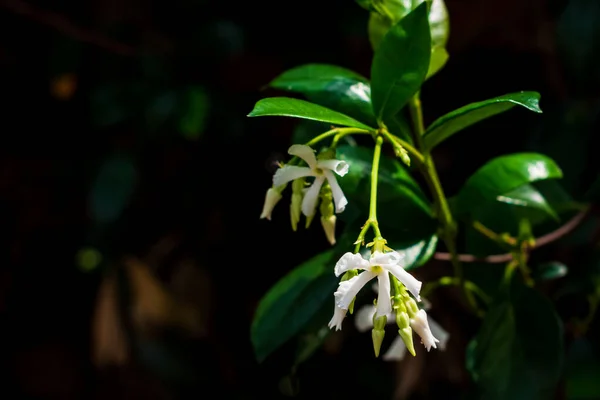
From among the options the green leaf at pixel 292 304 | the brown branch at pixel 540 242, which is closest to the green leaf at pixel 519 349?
the brown branch at pixel 540 242

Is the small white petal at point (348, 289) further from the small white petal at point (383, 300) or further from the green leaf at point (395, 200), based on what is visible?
the green leaf at point (395, 200)

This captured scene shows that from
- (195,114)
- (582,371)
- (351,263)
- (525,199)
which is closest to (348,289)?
(351,263)

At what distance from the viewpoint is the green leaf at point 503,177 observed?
2.25ft

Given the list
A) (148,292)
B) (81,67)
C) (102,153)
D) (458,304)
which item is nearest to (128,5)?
(81,67)

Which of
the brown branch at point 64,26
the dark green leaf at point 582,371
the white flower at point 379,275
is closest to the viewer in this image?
the white flower at point 379,275

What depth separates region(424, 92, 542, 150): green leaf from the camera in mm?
543

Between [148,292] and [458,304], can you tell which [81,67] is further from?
[458,304]

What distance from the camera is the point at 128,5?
1.54m

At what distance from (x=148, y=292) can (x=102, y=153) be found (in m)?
0.54

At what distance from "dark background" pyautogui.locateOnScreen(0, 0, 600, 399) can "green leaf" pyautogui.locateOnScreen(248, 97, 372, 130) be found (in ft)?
1.82

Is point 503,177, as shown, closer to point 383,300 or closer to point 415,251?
point 415,251

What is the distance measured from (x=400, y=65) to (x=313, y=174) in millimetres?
121

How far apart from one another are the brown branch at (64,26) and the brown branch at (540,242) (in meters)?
0.77

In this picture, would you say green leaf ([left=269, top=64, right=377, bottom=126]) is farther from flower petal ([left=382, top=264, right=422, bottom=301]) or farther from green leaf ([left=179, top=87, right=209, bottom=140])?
green leaf ([left=179, top=87, right=209, bottom=140])
